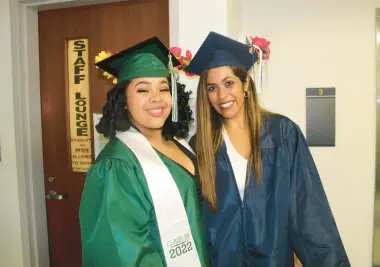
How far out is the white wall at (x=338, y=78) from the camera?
177 cm

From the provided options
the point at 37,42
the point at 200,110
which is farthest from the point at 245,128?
the point at 37,42

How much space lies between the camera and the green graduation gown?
922 mm

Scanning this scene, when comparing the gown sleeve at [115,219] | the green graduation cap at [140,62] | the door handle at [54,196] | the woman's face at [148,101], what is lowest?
the door handle at [54,196]

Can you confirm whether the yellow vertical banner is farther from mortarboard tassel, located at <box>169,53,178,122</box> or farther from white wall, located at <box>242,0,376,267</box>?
white wall, located at <box>242,0,376,267</box>

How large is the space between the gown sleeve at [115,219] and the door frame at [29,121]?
1047 millimetres

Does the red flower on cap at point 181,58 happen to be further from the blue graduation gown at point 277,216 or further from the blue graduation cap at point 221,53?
the blue graduation gown at point 277,216

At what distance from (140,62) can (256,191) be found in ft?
2.08

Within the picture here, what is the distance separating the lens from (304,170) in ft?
3.78

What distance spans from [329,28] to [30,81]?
1808 millimetres

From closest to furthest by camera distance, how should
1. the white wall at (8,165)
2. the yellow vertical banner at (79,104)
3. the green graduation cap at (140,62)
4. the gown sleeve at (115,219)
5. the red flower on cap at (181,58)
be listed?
1. the gown sleeve at (115,219)
2. the green graduation cap at (140,62)
3. the red flower on cap at (181,58)
4. the white wall at (8,165)
5. the yellow vertical banner at (79,104)

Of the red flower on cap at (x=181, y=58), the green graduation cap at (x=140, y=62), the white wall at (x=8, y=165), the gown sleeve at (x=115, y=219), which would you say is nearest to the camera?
the gown sleeve at (x=115, y=219)

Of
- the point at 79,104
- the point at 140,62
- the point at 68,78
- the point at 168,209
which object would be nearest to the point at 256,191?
the point at 168,209

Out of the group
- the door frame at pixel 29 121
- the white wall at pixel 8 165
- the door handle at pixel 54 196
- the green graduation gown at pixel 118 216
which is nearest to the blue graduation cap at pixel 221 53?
the green graduation gown at pixel 118 216

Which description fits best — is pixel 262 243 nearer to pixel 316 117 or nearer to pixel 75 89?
pixel 316 117
